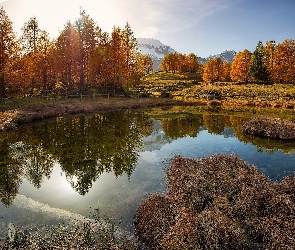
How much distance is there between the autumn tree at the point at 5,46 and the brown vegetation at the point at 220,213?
141 feet

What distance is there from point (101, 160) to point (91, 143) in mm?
5838

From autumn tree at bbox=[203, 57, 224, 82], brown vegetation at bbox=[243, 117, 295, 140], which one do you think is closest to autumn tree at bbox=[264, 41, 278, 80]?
autumn tree at bbox=[203, 57, 224, 82]

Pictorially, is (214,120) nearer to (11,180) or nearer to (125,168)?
(125,168)

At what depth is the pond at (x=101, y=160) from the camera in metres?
15.4

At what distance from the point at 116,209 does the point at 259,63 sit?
9016 centimetres

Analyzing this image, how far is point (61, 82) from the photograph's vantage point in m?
65.7

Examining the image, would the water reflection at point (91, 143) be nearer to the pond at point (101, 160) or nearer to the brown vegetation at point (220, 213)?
the pond at point (101, 160)

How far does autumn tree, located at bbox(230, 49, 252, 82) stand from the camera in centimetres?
9781

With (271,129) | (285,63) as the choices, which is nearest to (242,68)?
(285,63)

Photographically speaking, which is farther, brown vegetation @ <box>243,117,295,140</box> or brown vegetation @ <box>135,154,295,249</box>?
brown vegetation @ <box>243,117,295,140</box>

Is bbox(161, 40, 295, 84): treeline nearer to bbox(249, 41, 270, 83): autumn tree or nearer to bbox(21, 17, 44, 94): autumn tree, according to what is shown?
bbox(249, 41, 270, 83): autumn tree

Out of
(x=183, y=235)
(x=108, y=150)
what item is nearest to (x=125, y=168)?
(x=108, y=150)

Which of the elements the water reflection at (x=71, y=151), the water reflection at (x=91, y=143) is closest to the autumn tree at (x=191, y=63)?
the water reflection at (x=91, y=143)

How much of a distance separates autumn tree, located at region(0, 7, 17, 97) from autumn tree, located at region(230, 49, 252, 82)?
257 ft
